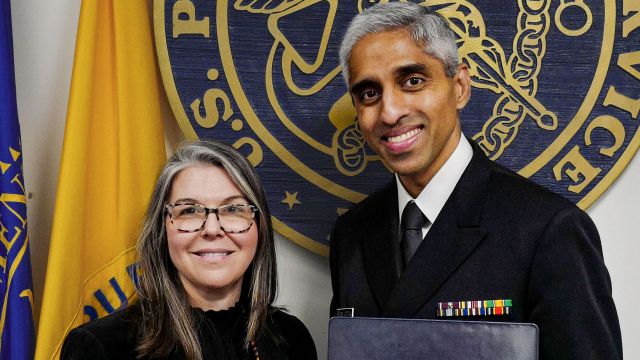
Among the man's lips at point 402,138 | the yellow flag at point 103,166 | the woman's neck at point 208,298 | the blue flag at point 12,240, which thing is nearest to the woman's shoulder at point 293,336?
the woman's neck at point 208,298

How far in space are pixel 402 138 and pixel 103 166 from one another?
2.75ft

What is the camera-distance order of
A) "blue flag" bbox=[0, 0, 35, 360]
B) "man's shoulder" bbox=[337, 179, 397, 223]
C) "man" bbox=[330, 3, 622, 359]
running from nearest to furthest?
"man" bbox=[330, 3, 622, 359]
"man's shoulder" bbox=[337, 179, 397, 223]
"blue flag" bbox=[0, 0, 35, 360]

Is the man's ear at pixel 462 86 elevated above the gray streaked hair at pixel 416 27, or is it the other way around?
the gray streaked hair at pixel 416 27

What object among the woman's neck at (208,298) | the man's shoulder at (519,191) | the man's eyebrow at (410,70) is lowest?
the woman's neck at (208,298)

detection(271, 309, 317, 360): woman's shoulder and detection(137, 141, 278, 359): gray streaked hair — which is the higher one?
detection(137, 141, 278, 359): gray streaked hair

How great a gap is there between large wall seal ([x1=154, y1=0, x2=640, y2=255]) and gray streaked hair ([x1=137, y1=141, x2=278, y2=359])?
368 millimetres

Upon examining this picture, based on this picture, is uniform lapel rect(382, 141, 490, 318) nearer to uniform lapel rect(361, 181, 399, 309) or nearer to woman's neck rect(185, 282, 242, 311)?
uniform lapel rect(361, 181, 399, 309)

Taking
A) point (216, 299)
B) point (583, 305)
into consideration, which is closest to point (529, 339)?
point (583, 305)

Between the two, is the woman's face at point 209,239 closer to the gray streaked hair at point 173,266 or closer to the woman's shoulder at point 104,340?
the gray streaked hair at point 173,266

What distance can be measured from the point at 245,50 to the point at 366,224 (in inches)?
25.4

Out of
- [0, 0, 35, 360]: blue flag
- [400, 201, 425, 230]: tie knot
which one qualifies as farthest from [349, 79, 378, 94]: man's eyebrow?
[0, 0, 35, 360]: blue flag

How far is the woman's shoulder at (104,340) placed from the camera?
4.85ft

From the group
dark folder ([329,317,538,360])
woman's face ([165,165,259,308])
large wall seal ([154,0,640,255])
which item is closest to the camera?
dark folder ([329,317,538,360])

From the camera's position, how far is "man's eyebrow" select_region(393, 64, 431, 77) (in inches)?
60.0
